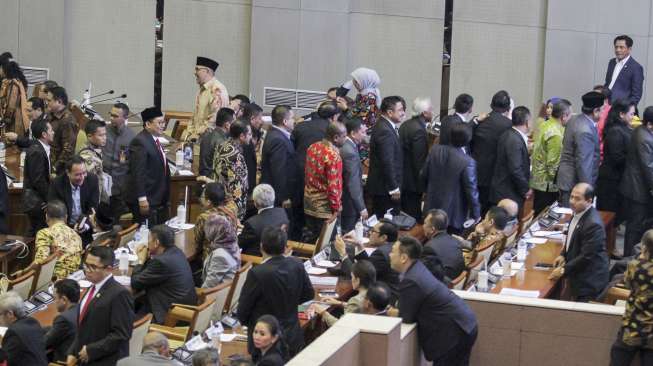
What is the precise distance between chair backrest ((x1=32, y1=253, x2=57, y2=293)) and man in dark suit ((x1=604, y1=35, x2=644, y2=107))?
26.6 ft

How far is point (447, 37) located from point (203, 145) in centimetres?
692

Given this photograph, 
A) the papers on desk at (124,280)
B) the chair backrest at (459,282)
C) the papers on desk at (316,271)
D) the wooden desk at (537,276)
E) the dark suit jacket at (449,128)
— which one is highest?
the dark suit jacket at (449,128)

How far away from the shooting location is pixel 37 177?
12352 mm

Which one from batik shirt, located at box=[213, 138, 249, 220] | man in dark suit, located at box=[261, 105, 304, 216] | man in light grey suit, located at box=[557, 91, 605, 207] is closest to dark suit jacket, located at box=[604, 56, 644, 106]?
man in light grey suit, located at box=[557, 91, 605, 207]

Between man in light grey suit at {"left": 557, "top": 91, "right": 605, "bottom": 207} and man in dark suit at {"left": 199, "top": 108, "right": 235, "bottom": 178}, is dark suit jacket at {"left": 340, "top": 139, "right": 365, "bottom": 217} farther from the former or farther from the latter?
man in light grey suit at {"left": 557, "top": 91, "right": 605, "bottom": 207}

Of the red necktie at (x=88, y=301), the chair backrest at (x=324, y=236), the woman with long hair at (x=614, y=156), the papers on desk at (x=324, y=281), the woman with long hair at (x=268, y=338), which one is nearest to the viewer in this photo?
the woman with long hair at (x=268, y=338)

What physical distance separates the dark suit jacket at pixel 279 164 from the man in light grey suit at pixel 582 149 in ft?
8.79

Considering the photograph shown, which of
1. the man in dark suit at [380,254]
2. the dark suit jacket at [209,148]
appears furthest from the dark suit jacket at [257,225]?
the dark suit jacket at [209,148]

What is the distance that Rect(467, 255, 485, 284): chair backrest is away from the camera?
10.4 m

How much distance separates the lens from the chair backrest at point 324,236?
454 inches

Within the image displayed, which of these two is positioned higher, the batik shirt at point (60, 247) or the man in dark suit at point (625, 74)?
the man in dark suit at point (625, 74)

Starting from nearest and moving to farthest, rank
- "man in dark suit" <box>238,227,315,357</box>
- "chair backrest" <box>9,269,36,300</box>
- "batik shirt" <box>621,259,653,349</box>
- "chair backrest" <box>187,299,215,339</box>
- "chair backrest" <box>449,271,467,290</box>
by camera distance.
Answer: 1. "batik shirt" <box>621,259,653,349</box>
2. "man in dark suit" <box>238,227,315,357</box>
3. "chair backrest" <box>187,299,215,339</box>
4. "chair backrest" <box>449,271,467,290</box>
5. "chair backrest" <box>9,269,36,300</box>

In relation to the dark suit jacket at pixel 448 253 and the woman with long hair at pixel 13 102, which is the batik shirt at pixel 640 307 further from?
the woman with long hair at pixel 13 102

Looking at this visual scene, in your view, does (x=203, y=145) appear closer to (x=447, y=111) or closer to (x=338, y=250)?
(x=338, y=250)
